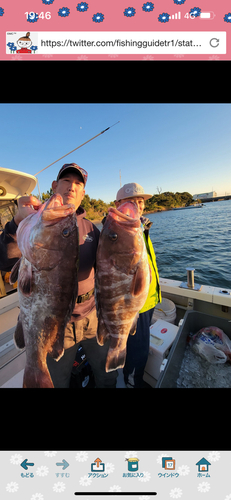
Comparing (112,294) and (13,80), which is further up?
(13,80)

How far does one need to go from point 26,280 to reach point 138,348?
1950 mm

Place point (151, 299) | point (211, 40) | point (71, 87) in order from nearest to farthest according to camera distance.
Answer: point (211, 40), point (71, 87), point (151, 299)

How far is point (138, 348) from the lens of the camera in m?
2.43

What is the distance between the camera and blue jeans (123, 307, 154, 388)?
7.87 ft

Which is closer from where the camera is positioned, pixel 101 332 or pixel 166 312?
pixel 101 332

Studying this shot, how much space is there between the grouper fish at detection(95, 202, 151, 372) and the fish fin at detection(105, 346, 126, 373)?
1 centimetres

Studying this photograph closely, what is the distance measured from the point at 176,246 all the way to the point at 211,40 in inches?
627

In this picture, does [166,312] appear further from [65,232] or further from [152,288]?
[65,232]

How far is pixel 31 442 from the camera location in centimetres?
112

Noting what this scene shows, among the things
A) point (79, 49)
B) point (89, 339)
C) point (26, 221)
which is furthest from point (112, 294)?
point (79, 49)

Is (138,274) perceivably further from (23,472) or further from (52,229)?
(23,472)
